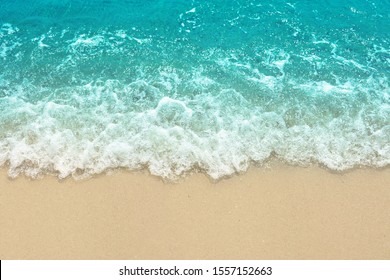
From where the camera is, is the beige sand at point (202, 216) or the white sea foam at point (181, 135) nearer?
the beige sand at point (202, 216)

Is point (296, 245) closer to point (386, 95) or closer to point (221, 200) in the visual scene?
point (221, 200)

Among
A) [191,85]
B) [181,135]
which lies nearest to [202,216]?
[181,135]

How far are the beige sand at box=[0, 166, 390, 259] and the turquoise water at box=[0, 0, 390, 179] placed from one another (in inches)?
27.8

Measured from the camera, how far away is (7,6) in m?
22.8

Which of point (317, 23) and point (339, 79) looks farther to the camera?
point (317, 23)

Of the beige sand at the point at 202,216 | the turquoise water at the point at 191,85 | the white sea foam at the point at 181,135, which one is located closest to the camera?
the beige sand at the point at 202,216

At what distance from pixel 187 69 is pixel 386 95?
10063mm

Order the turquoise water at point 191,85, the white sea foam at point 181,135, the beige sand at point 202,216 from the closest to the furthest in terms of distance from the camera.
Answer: the beige sand at point 202,216 → the white sea foam at point 181,135 → the turquoise water at point 191,85

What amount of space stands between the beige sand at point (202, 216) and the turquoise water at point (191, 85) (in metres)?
0.71

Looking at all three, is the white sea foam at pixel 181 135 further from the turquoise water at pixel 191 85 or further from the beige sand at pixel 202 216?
the beige sand at pixel 202 216

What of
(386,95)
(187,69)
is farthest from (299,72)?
(187,69)

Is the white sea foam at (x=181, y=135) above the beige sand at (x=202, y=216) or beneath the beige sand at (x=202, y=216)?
above

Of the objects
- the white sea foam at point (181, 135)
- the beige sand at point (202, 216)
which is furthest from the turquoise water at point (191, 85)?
the beige sand at point (202, 216)

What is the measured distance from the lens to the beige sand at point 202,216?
12984 mm
